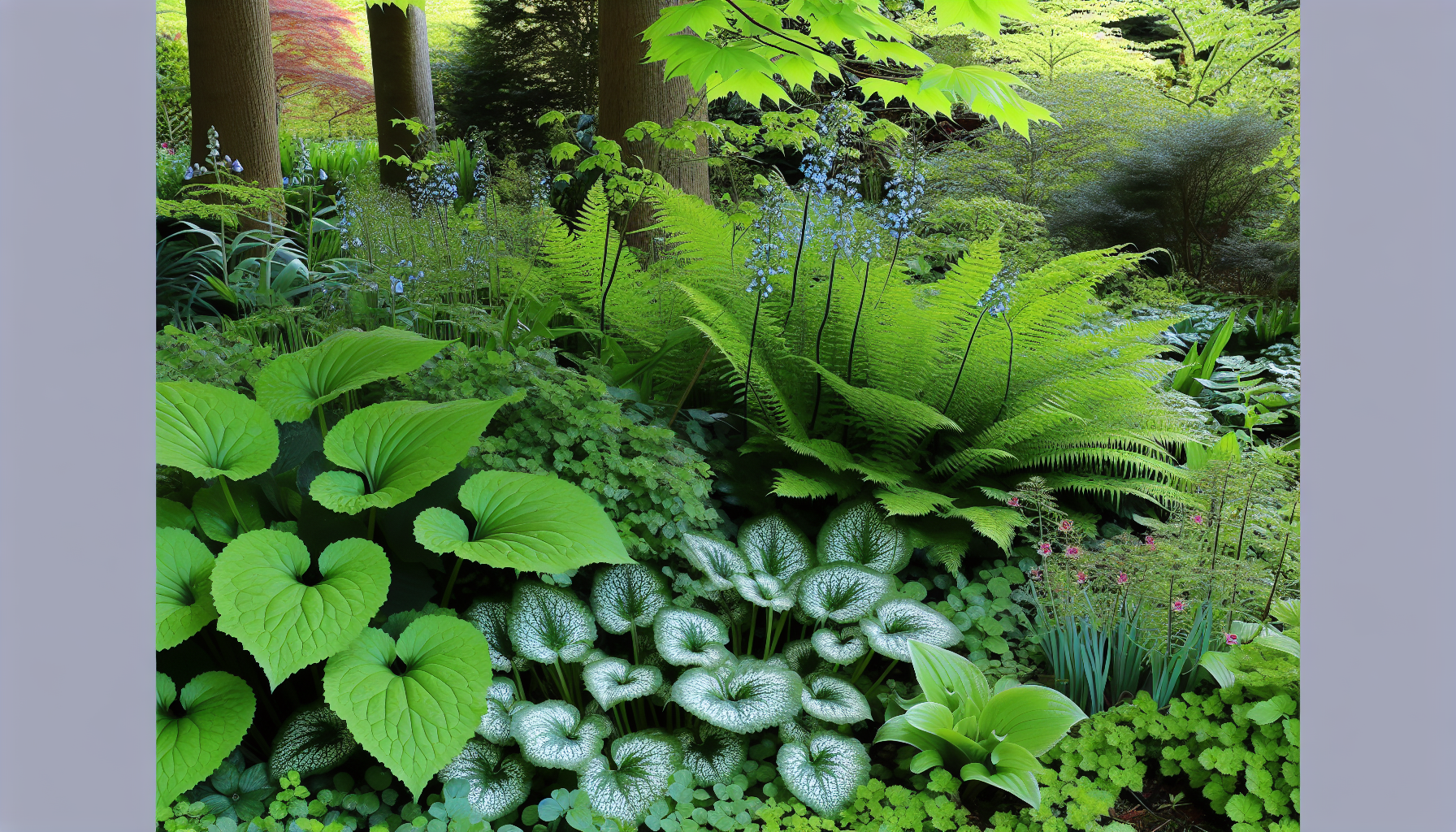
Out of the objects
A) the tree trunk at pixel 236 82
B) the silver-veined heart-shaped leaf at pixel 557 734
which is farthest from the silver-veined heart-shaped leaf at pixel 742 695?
the tree trunk at pixel 236 82

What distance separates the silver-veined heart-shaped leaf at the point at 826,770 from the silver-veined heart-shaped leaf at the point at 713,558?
1.19ft

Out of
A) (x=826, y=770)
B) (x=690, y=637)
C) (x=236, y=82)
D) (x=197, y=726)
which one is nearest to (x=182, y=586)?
(x=197, y=726)

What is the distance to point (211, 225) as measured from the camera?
13.2 ft

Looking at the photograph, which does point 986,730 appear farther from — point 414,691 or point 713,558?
point 414,691

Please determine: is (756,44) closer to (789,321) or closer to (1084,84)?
(789,321)

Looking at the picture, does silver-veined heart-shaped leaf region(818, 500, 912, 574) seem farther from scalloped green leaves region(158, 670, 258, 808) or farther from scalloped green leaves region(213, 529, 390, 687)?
scalloped green leaves region(158, 670, 258, 808)

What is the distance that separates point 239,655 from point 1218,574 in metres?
1.83

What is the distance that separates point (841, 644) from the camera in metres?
1.76

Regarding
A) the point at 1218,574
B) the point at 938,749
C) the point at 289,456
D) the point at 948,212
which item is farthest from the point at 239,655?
the point at 948,212

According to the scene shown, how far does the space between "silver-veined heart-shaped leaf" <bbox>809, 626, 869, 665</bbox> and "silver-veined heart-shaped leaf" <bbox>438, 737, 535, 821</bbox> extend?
22.3 inches

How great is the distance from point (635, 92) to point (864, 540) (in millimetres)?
2289

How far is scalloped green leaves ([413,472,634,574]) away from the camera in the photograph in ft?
4.81

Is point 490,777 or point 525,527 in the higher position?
point 525,527

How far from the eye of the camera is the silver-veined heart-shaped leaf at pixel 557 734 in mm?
1452
